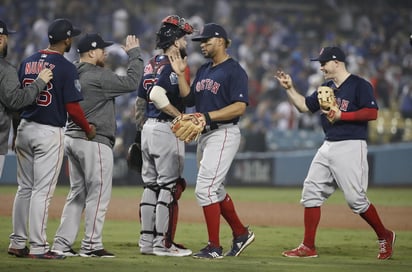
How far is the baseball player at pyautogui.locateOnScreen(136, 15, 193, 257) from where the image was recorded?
7453mm

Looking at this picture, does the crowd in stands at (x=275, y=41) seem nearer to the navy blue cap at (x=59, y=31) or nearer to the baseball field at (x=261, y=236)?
the baseball field at (x=261, y=236)

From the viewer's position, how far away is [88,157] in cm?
727

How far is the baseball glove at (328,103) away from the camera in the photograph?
24.4 feet

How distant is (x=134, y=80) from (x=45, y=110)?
85 cm

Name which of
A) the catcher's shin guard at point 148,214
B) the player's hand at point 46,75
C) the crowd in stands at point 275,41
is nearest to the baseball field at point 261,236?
the catcher's shin guard at point 148,214

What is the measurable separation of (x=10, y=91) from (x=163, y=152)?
1.46 metres

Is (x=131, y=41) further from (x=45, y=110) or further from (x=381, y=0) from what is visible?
(x=381, y=0)

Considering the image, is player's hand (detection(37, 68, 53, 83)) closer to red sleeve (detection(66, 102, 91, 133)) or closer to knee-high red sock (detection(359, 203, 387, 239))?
red sleeve (detection(66, 102, 91, 133))

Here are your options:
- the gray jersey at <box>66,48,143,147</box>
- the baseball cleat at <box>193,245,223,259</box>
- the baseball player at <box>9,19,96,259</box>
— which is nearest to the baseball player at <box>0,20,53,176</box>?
the baseball player at <box>9,19,96,259</box>

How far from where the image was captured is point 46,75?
270 inches

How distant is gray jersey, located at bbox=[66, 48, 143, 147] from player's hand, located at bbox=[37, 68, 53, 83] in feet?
1.71

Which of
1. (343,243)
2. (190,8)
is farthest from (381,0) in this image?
(343,243)

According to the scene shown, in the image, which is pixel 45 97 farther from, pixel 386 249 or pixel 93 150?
pixel 386 249

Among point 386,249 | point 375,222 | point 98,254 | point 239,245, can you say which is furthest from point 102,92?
point 386,249
